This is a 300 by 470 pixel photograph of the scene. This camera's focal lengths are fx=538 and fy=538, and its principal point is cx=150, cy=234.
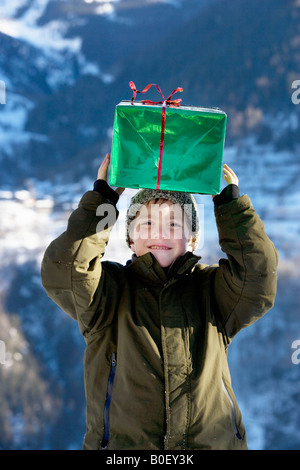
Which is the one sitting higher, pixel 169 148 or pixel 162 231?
pixel 169 148

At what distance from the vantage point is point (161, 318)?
1.26 meters

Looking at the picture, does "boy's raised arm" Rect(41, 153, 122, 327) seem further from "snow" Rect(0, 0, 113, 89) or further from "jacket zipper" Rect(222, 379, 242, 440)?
"snow" Rect(0, 0, 113, 89)

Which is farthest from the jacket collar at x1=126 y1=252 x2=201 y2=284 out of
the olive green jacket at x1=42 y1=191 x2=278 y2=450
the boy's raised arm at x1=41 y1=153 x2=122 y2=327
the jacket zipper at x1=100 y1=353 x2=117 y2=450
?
the jacket zipper at x1=100 y1=353 x2=117 y2=450

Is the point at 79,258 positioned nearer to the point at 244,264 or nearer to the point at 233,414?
the point at 244,264

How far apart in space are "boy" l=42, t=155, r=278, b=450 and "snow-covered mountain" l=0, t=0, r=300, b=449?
1632cm

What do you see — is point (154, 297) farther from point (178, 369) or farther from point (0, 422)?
point (0, 422)

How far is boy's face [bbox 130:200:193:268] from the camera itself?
1.35 meters

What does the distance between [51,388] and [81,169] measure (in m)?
15.7

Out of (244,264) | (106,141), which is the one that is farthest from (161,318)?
(106,141)

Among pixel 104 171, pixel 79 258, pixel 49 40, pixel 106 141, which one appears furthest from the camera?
pixel 49 40

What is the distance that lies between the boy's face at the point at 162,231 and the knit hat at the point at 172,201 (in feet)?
0.04

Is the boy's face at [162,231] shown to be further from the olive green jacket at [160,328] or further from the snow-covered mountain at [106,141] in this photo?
the snow-covered mountain at [106,141]

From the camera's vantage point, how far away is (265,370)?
23.7 metres

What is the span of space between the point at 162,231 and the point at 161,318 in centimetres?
23
